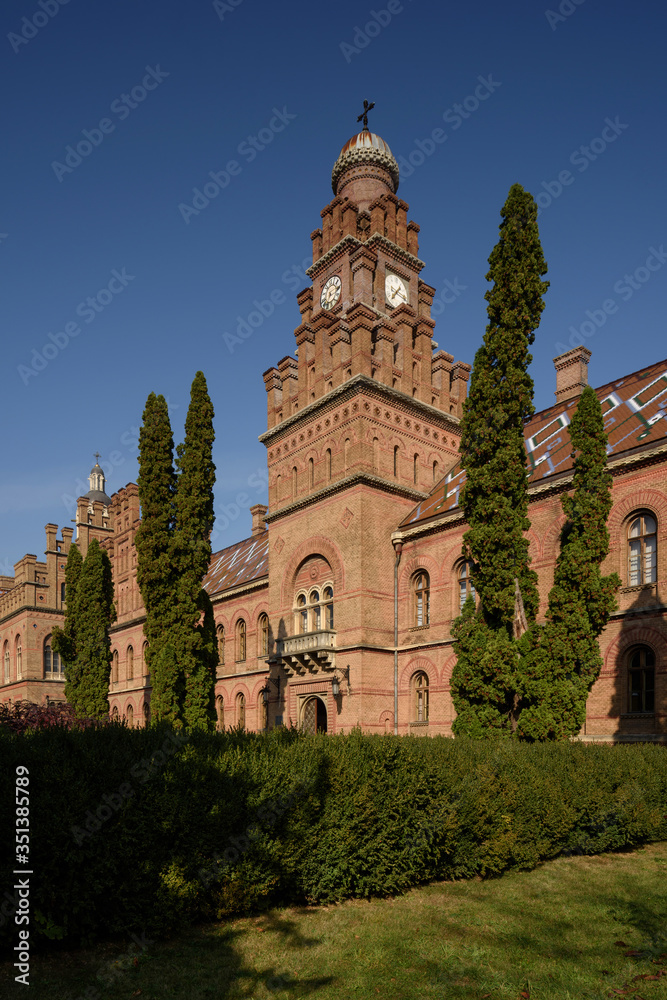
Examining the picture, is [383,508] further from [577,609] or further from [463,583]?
[577,609]

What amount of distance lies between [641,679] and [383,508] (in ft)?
37.2

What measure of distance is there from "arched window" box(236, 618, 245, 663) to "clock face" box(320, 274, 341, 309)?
54.7 ft

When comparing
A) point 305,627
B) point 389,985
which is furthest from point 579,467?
point 305,627

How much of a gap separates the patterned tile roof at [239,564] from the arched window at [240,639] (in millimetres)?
2081

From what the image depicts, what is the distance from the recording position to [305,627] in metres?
28.5

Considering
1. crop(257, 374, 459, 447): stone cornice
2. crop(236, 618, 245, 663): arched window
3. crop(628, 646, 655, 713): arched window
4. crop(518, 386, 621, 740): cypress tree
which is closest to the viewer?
crop(518, 386, 621, 740): cypress tree

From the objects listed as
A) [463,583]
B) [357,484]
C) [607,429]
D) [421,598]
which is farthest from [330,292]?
[463,583]

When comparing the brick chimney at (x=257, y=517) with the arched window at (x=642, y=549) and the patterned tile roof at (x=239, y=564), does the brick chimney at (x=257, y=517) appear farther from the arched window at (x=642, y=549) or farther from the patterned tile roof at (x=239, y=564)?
the arched window at (x=642, y=549)

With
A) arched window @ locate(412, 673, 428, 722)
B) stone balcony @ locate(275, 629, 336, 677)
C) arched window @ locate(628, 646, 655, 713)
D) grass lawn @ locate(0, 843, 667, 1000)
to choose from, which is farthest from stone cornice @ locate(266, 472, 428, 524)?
grass lawn @ locate(0, 843, 667, 1000)

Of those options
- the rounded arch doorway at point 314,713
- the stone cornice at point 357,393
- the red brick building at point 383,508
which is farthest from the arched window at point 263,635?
the stone cornice at point 357,393

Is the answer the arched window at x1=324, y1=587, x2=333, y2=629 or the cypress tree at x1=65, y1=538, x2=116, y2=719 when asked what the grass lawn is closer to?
the arched window at x1=324, y1=587, x2=333, y2=629

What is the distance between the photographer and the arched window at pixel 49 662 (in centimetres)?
5359

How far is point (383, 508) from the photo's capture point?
26.9 m

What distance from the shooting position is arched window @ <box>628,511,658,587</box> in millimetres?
18906
